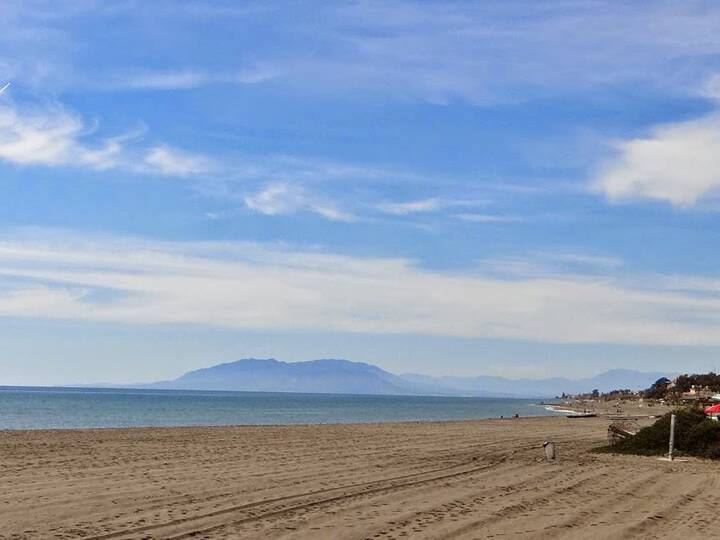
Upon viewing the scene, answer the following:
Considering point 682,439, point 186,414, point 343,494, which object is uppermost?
point 682,439

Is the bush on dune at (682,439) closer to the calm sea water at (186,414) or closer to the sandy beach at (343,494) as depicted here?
the sandy beach at (343,494)

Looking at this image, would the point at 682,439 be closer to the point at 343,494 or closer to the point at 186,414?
the point at 343,494

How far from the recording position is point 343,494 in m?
14.3

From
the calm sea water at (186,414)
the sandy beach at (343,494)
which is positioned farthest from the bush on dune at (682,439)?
the calm sea water at (186,414)

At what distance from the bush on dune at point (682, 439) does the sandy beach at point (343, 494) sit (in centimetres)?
120

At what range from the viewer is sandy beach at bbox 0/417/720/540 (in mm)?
10906

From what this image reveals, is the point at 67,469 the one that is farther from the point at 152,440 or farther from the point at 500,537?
the point at 152,440

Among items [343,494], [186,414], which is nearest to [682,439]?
[343,494]

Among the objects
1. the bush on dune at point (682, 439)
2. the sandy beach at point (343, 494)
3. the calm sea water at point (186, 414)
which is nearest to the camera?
the sandy beach at point (343, 494)

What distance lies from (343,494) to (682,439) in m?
14.2

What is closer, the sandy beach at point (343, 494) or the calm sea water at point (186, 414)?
the sandy beach at point (343, 494)

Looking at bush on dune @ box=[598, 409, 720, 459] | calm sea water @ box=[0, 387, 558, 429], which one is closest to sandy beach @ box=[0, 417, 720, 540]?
bush on dune @ box=[598, 409, 720, 459]

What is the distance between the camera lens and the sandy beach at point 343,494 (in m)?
10.9

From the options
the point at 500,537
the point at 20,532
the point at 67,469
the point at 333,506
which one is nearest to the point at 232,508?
the point at 333,506
